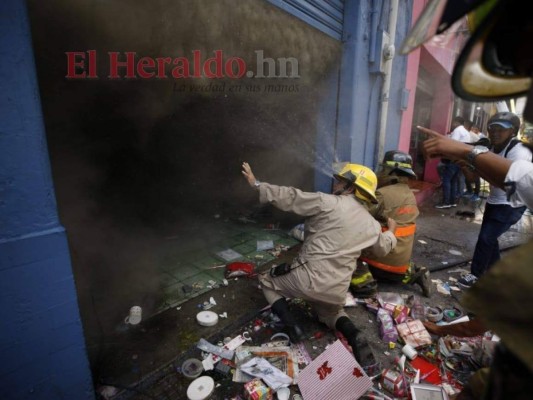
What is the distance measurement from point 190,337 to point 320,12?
16.1 feet

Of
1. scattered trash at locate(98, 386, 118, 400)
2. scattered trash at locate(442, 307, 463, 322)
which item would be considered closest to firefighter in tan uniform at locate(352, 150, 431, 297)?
scattered trash at locate(442, 307, 463, 322)

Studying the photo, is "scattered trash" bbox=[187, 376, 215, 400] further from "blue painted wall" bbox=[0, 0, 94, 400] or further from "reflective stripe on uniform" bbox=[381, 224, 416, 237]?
"reflective stripe on uniform" bbox=[381, 224, 416, 237]

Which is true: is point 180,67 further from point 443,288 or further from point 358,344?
point 443,288

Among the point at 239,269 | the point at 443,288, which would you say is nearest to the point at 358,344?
the point at 239,269

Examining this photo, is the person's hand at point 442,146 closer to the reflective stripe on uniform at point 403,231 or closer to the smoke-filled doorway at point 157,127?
the reflective stripe on uniform at point 403,231

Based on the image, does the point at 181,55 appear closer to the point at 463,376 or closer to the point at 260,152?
the point at 260,152

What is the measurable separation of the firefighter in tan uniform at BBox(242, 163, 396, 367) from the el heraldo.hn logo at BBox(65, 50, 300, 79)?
2338mm

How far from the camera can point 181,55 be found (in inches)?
181

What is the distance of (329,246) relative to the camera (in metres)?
3.11

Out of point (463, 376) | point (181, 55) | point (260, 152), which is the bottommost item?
point (463, 376)

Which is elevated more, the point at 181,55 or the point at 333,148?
→ the point at 181,55

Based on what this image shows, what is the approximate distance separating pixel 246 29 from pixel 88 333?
422 cm

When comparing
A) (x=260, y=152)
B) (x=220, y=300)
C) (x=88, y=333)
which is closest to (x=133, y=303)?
(x=88, y=333)

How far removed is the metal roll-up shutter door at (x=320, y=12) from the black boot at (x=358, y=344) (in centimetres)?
398
